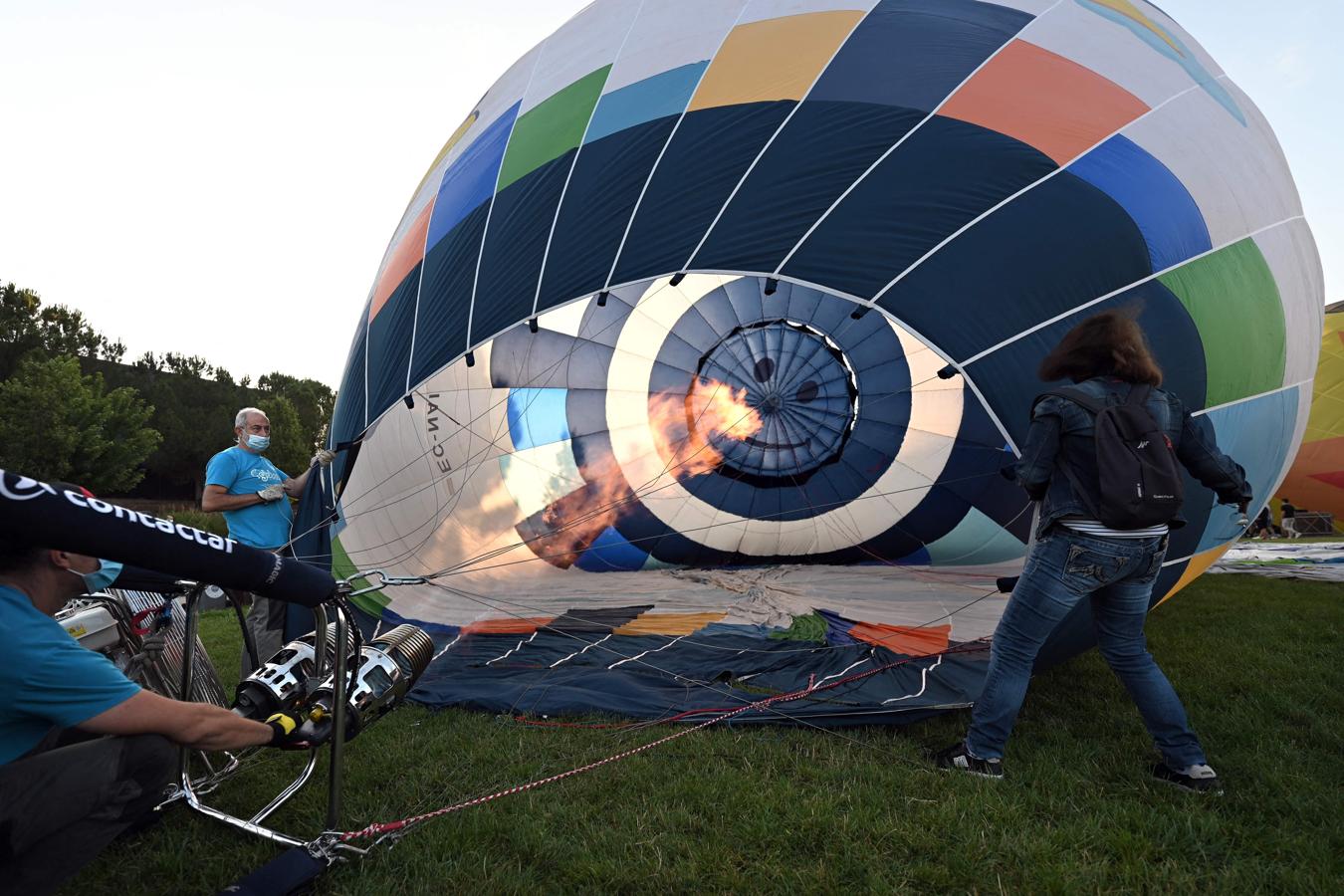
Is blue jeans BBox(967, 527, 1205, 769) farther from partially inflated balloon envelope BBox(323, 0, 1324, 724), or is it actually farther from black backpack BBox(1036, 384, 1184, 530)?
partially inflated balloon envelope BBox(323, 0, 1324, 724)

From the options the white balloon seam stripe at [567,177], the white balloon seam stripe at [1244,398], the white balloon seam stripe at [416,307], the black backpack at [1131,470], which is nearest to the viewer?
the black backpack at [1131,470]

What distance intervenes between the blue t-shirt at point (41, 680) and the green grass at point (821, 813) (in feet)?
2.12

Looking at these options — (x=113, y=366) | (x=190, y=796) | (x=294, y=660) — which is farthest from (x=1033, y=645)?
(x=113, y=366)

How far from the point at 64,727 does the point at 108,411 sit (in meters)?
25.2

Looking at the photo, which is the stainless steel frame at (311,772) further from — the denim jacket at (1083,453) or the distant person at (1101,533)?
the denim jacket at (1083,453)

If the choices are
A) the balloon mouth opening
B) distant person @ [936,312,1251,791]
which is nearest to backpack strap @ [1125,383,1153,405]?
distant person @ [936,312,1251,791]

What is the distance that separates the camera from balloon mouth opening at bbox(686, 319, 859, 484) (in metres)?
5.12

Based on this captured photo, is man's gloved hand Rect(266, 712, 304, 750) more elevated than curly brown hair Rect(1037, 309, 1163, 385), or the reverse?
curly brown hair Rect(1037, 309, 1163, 385)

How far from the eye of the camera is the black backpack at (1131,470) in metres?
2.04

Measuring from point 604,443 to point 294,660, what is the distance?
3329mm

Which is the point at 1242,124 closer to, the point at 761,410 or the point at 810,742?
the point at 761,410

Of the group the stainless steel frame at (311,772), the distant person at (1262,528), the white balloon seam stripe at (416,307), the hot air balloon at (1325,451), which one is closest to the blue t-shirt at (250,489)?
the white balloon seam stripe at (416,307)

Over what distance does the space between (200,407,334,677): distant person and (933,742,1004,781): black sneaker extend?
2611 millimetres

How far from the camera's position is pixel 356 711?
188 centimetres
